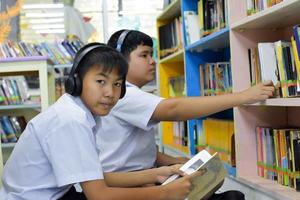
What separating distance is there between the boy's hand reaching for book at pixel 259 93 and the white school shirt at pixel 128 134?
0.33 meters

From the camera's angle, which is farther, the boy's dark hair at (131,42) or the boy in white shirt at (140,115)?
the boy's dark hair at (131,42)

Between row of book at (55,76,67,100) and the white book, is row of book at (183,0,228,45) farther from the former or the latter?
row of book at (55,76,67,100)

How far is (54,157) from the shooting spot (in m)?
1.16

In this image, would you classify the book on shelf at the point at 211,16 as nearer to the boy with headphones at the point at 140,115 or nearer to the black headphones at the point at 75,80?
the boy with headphones at the point at 140,115

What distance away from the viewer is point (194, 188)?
1311mm

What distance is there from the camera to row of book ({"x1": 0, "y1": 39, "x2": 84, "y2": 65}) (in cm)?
388

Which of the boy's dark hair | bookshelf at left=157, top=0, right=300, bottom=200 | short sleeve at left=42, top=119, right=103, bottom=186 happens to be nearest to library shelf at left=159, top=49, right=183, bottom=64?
bookshelf at left=157, top=0, right=300, bottom=200

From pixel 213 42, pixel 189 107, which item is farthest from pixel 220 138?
pixel 189 107

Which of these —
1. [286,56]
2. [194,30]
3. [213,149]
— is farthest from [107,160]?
[194,30]

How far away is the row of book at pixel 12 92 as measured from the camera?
391 centimetres

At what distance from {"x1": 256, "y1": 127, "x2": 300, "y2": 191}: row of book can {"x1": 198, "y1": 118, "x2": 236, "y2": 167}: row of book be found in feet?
0.97

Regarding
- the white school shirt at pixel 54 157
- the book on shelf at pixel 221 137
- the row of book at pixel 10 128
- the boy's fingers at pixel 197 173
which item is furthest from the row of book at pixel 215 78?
the row of book at pixel 10 128

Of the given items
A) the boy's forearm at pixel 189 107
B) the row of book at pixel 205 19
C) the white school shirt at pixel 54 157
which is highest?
the row of book at pixel 205 19

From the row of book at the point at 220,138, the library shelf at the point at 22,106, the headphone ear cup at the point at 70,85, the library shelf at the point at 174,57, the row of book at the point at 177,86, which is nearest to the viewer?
the headphone ear cup at the point at 70,85
